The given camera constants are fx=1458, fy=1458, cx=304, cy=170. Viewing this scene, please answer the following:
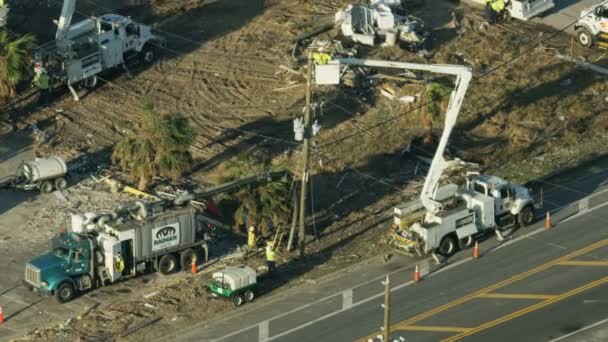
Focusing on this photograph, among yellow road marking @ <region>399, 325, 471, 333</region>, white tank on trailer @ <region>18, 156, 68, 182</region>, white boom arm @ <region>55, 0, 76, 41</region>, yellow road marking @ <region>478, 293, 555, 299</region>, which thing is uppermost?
white boom arm @ <region>55, 0, 76, 41</region>

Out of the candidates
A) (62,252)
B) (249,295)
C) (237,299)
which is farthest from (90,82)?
(237,299)

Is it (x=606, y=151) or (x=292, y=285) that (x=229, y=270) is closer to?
(x=292, y=285)

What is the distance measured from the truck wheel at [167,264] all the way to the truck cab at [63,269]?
10.0 ft

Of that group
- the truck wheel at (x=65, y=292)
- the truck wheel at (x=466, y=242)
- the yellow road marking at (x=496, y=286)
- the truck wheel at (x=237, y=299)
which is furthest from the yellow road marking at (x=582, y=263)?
the truck wheel at (x=65, y=292)

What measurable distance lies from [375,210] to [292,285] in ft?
26.5

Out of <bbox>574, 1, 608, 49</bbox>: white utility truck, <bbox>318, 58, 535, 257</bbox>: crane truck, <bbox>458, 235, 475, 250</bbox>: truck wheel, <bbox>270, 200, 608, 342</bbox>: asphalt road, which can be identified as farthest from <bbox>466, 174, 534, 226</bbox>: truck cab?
<bbox>574, 1, 608, 49</bbox>: white utility truck

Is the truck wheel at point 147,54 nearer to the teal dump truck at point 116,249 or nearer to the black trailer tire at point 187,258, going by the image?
the teal dump truck at point 116,249

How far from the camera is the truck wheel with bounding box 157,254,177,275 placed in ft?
197

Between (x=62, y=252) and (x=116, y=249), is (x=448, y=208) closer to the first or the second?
(x=116, y=249)

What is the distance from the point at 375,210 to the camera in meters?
66.6

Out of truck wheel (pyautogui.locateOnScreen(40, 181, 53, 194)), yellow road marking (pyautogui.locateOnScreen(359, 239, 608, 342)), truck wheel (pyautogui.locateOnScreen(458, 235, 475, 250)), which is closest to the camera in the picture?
yellow road marking (pyautogui.locateOnScreen(359, 239, 608, 342))

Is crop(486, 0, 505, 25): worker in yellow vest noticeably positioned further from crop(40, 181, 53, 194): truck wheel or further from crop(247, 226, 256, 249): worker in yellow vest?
crop(40, 181, 53, 194): truck wheel

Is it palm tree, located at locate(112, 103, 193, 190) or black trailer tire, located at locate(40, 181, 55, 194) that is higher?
palm tree, located at locate(112, 103, 193, 190)

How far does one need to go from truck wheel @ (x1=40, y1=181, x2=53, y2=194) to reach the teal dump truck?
664 cm
